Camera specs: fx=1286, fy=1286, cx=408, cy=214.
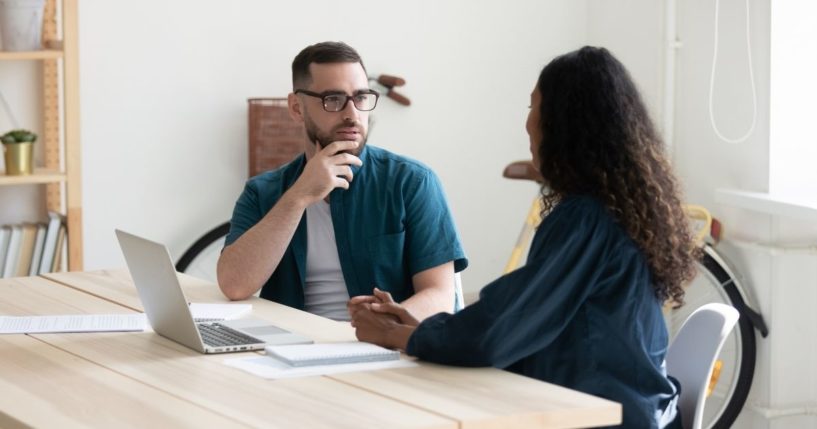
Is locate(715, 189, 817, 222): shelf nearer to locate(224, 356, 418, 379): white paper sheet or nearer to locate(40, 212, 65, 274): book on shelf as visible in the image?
locate(224, 356, 418, 379): white paper sheet

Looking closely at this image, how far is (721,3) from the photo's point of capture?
12.8ft

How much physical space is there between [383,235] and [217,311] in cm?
43

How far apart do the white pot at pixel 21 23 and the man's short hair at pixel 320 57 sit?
113cm

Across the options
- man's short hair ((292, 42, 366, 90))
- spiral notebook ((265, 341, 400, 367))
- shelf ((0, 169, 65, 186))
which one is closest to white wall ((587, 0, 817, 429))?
man's short hair ((292, 42, 366, 90))

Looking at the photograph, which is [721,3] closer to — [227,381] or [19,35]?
[19,35]

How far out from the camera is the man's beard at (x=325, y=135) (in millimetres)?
2730

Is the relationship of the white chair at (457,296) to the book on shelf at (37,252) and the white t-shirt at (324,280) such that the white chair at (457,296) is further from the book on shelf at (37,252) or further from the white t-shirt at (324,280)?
the book on shelf at (37,252)

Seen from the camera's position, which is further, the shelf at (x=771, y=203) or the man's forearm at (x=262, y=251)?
the shelf at (x=771, y=203)

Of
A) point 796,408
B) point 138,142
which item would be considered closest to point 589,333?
point 796,408

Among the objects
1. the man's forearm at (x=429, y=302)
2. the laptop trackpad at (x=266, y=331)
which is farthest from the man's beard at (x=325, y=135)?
the laptop trackpad at (x=266, y=331)

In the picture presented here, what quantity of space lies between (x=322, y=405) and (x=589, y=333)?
45 centimetres

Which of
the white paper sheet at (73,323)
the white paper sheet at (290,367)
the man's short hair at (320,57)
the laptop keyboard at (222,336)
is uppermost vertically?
the man's short hair at (320,57)

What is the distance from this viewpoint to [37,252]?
12.2 feet

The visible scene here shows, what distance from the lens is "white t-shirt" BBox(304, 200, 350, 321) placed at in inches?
109
